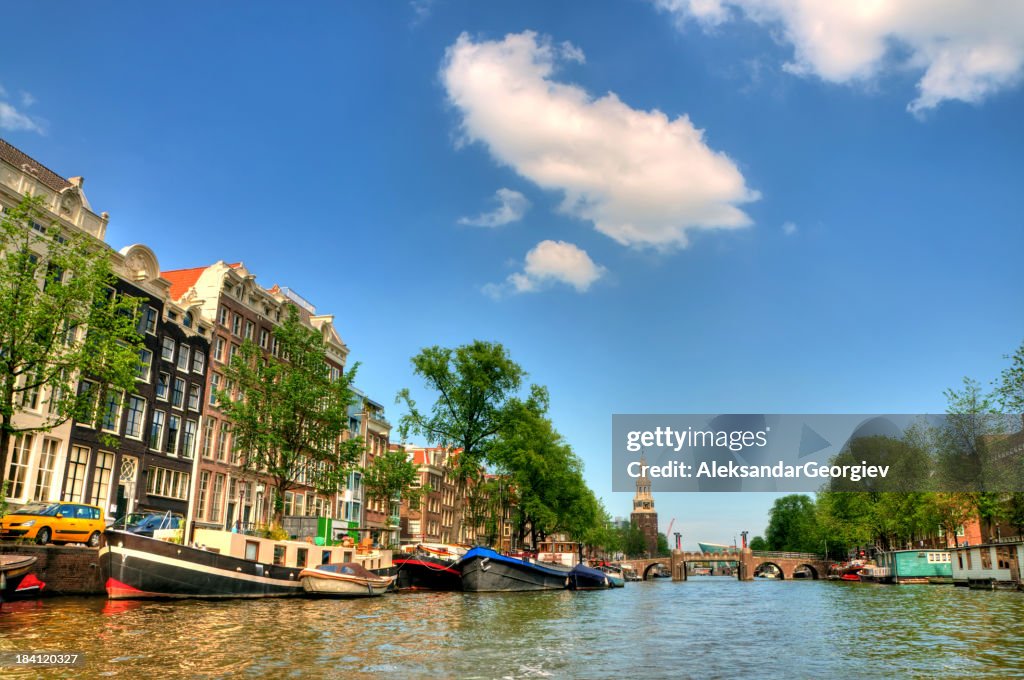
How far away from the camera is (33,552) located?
31.2 metres

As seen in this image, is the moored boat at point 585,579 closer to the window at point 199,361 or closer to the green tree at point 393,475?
the green tree at point 393,475

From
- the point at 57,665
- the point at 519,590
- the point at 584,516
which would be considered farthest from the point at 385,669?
the point at 584,516

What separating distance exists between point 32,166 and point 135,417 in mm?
16508

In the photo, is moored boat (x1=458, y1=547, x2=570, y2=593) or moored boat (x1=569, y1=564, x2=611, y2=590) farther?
moored boat (x1=569, y1=564, x2=611, y2=590)

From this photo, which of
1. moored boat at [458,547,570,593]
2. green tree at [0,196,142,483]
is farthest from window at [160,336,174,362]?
moored boat at [458,547,570,593]

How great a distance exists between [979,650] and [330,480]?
124 feet

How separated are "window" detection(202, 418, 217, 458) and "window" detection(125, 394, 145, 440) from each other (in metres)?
7.52

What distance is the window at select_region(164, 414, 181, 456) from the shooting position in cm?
5584

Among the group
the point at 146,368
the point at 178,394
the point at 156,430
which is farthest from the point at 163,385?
the point at 156,430

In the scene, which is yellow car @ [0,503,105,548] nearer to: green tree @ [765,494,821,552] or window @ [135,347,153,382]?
window @ [135,347,153,382]

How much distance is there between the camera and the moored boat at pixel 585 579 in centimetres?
7450

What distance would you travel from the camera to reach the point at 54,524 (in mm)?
34625

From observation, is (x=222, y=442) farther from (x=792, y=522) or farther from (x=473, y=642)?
(x=792, y=522)

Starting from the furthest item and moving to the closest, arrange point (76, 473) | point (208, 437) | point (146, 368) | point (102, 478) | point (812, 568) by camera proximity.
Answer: point (812, 568) < point (208, 437) < point (146, 368) < point (102, 478) < point (76, 473)
